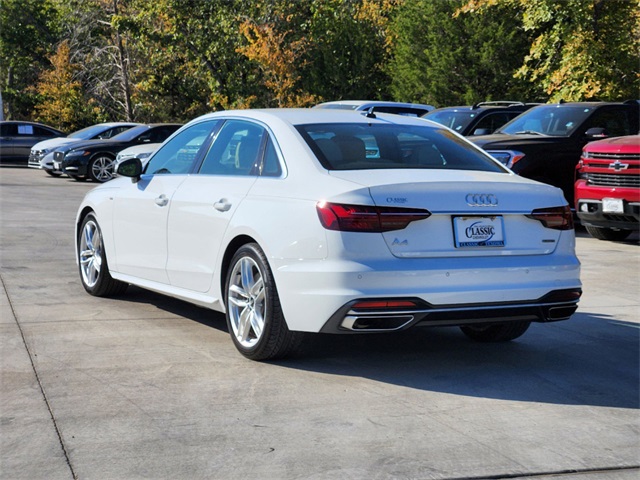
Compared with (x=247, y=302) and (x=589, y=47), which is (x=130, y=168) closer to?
(x=247, y=302)

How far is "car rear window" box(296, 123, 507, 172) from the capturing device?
6387 mm

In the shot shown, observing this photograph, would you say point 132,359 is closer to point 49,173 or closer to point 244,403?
point 244,403

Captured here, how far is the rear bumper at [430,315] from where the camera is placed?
18.8ft

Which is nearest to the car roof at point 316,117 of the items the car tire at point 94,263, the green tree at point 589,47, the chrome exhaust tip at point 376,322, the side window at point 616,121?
the chrome exhaust tip at point 376,322

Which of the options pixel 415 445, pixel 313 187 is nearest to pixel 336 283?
pixel 313 187

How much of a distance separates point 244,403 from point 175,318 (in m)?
2.58

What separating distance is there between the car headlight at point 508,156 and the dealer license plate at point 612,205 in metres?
1.64

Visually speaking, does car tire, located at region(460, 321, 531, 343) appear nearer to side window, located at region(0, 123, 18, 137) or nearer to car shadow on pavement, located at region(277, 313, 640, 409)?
car shadow on pavement, located at region(277, 313, 640, 409)

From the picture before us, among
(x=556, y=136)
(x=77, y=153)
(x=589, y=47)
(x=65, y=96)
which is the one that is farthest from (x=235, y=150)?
(x=65, y=96)

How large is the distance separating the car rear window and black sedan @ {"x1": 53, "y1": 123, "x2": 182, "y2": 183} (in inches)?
777

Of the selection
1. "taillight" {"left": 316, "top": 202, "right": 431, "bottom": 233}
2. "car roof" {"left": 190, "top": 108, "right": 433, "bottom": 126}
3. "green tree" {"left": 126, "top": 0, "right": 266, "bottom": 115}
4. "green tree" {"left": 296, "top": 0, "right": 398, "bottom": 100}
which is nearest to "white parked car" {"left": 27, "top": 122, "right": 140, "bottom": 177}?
"green tree" {"left": 126, "top": 0, "right": 266, "bottom": 115}

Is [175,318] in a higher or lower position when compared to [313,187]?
lower

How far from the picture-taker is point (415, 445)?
4746mm

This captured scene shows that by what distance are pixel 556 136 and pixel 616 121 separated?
3.57 ft
